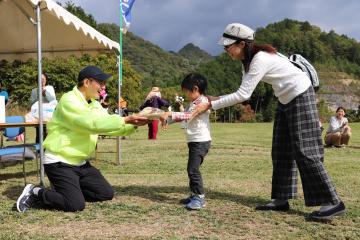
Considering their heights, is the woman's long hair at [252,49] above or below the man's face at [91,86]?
above

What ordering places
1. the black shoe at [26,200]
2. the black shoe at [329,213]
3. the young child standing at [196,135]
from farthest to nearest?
the young child standing at [196,135]
the black shoe at [26,200]
the black shoe at [329,213]

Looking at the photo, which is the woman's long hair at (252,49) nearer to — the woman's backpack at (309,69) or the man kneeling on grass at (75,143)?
the woman's backpack at (309,69)

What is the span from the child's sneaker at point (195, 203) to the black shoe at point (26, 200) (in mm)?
1604

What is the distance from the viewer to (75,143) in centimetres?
496

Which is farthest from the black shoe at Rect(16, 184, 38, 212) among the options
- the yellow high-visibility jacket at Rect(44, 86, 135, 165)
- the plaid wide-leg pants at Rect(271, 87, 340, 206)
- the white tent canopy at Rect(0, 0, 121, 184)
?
the white tent canopy at Rect(0, 0, 121, 184)

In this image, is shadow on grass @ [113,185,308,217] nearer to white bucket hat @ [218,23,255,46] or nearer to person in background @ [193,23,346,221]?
person in background @ [193,23,346,221]

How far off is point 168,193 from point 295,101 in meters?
2.07

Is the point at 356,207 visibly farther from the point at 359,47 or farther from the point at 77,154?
the point at 359,47

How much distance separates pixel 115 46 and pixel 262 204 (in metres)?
4.40

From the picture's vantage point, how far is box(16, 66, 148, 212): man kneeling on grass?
15.5ft

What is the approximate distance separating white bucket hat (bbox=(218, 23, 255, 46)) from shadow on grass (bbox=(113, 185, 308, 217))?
178 cm

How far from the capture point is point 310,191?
445 centimetres

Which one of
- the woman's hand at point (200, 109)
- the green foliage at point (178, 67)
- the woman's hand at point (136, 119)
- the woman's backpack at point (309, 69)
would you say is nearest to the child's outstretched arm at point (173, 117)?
the woman's hand at point (200, 109)

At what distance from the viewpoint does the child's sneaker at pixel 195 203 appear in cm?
480
